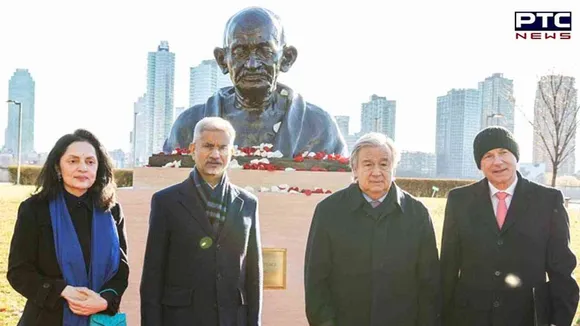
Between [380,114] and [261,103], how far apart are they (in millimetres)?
18590

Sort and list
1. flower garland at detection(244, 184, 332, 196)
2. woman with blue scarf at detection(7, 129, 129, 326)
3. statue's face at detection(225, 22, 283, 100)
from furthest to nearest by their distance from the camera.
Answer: statue's face at detection(225, 22, 283, 100) → flower garland at detection(244, 184, 332, 196) → woman with blue scarf at detection(7, 129, 129, 326)

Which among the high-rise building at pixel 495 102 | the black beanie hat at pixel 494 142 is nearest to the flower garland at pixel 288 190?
the black beanie hat at pixel 494 142

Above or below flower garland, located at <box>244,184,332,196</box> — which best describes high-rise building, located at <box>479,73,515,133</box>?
above

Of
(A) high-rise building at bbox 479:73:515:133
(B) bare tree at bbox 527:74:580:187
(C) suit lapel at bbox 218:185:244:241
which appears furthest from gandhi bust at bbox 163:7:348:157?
(A) high-rise building at bbox 479:73:515:133

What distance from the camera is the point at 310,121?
5383 mm

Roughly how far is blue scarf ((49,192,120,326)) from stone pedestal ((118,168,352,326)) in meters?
1.68

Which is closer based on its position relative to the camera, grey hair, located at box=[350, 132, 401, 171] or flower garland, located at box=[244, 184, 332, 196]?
grey hair, located at box=[350, 132, 401, 171]

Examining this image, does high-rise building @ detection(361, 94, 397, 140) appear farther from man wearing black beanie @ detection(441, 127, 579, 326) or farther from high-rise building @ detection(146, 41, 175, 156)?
man wearing black beanie @ detection(441, 127, 579, 326)

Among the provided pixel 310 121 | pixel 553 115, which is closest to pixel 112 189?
pixel 310 121

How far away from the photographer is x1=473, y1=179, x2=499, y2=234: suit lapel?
2957 millimetres

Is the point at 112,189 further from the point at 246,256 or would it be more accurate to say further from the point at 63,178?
A: the point at 246,256

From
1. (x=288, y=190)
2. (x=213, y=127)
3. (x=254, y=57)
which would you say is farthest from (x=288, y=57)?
(x=213, y=127)

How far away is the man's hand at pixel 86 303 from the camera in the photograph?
2.78 m

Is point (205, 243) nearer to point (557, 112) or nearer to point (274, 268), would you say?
point (274, 268)
